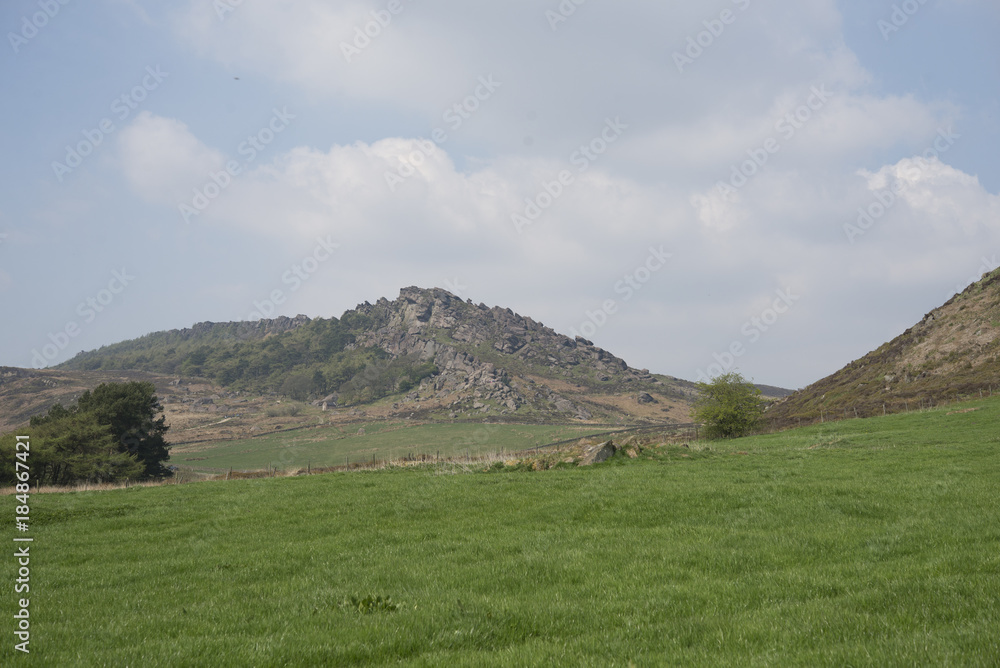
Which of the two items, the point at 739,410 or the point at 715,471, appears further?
the point at 739,410

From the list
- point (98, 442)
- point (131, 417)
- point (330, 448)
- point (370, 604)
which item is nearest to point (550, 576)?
A: point (370, 604)

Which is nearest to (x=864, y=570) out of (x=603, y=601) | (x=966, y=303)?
(x=603, y=601)

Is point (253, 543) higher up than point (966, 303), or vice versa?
point (966, 303)

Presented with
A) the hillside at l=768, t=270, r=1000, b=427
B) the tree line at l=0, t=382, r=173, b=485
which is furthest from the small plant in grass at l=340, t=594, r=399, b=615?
the hillside at l=768, t=270, r=1000, b=427

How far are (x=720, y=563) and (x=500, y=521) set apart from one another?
849cm

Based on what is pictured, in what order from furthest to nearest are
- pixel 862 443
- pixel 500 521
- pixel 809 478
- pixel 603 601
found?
pixel 862 443 → pixel 809 478 → pixel 500 521 → pixel 603 601

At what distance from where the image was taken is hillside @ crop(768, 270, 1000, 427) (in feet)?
286

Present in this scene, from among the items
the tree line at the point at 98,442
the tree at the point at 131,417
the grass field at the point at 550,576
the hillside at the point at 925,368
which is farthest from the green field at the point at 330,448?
the grass field at the point at 550,576

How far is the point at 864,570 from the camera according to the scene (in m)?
10.5

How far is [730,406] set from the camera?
6669cm

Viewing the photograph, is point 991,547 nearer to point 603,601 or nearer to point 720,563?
point 720,563

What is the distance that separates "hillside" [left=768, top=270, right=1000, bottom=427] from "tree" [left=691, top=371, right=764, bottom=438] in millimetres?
21809

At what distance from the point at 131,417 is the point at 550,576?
83787 millimetres

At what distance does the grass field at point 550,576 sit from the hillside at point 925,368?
7544 centimetres
